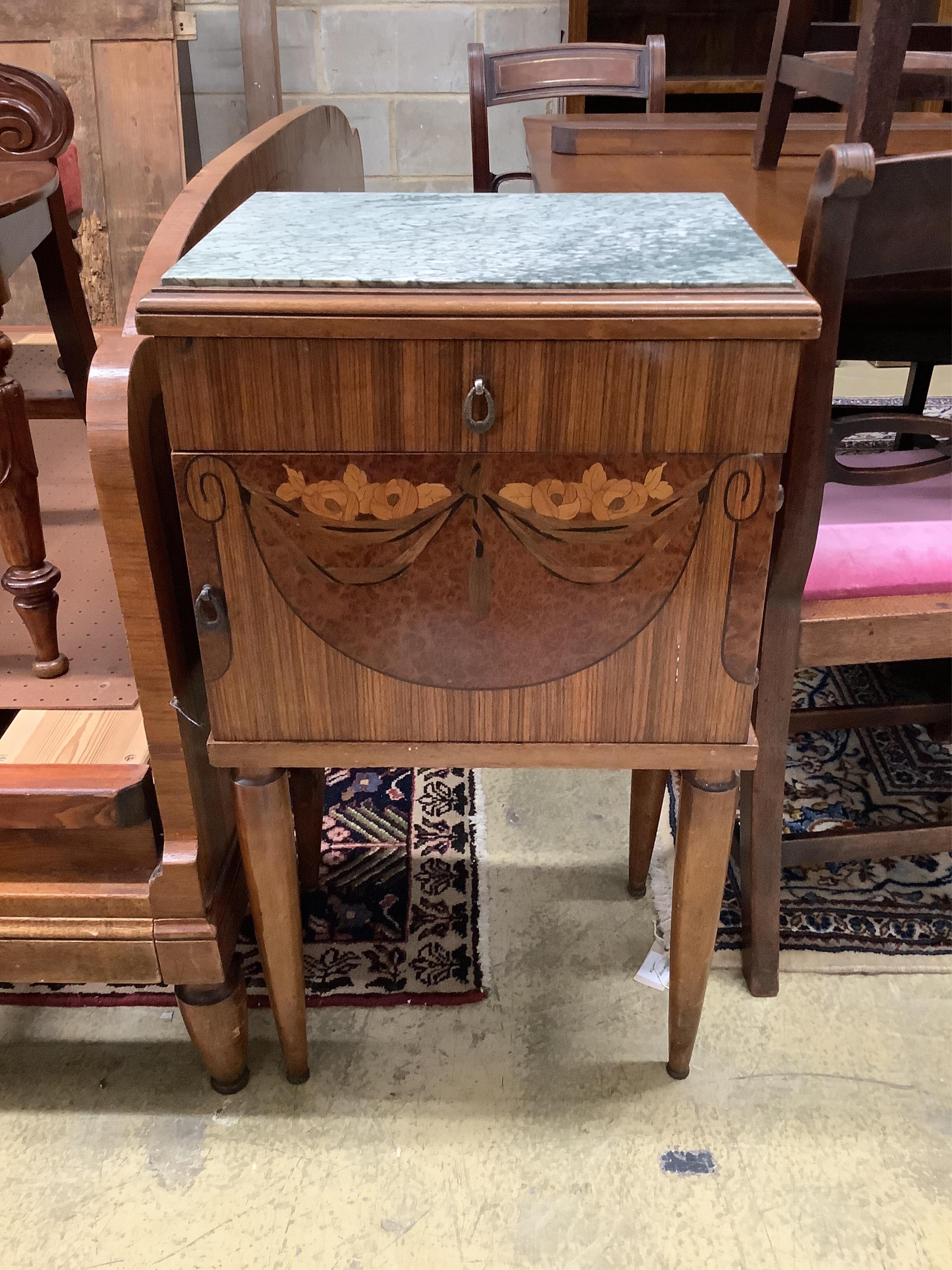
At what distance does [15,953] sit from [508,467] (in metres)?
A: 0.68

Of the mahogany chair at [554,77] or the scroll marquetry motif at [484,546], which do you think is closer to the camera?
the scroll marquetry motif at [484,546]

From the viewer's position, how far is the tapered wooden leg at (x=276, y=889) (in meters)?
0.90

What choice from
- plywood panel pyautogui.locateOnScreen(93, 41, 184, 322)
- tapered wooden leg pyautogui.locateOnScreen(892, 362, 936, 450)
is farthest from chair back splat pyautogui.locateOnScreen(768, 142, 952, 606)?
plywood panel pyautogui.locateOnScreen(93, 41, 184, 322)

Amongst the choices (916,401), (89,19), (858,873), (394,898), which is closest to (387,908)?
(394,898)

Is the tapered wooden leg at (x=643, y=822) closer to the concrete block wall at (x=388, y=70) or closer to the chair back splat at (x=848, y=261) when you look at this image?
the chair back splat at (x=848, y=261)

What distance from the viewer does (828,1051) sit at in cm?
112

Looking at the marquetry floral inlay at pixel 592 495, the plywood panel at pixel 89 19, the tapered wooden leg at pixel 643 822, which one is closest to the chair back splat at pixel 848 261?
the marquetry floral inlay at pixel 592 495

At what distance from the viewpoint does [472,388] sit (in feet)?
2.27

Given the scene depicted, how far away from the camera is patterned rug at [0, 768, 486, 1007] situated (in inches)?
47.1

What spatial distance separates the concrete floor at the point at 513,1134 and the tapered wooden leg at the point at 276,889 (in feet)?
0.39

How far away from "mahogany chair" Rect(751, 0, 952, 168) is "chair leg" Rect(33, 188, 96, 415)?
971 mm

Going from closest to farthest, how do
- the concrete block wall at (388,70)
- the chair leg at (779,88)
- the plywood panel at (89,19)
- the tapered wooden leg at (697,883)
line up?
the tapered wooden leg at (697,883) < the chair leg at (779,88) < the plywood panel at (89,19) < the concrete block wall at (388,70)

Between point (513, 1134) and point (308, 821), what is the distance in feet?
1.48

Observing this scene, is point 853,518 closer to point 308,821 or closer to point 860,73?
point 860,73
